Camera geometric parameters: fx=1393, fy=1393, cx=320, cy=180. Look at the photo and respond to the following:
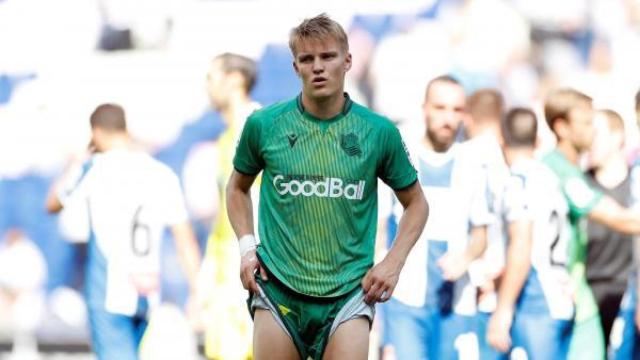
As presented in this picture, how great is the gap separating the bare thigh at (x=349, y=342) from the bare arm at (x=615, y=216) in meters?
3.07

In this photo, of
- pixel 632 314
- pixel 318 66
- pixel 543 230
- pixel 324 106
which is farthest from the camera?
pixel 543 230

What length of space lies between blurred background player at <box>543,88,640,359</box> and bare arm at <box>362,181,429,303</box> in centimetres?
277

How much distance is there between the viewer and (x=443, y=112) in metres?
7.58

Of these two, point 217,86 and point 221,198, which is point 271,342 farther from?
point 217,86

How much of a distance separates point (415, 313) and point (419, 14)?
1.62m

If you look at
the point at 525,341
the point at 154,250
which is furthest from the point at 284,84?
the point at 525,341

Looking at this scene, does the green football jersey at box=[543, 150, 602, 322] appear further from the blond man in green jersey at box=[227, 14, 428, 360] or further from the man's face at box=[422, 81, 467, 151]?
the blond man in green jersey at box=[227, 14, 428, 360]

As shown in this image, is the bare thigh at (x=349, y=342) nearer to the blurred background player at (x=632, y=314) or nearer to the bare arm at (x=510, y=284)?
the bare arm at (x=510, y=284)

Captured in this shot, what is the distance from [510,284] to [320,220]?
9.83 ft

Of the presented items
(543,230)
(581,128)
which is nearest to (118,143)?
(543,230)

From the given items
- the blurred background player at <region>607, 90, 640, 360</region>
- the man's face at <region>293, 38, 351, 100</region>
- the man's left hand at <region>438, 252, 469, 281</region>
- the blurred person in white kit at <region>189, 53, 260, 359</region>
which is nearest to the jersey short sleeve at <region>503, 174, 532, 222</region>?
the man's left hand at <region>438, 252, 469, 281</region>

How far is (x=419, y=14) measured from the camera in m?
7.57

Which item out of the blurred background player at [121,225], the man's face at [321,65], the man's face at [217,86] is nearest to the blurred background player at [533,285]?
the man's face at [217,86]

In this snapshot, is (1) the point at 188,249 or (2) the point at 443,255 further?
(1) the point at 188,249
